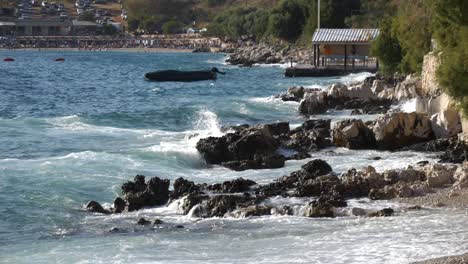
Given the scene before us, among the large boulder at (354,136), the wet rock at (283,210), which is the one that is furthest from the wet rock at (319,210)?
the large boulder at (354,136)

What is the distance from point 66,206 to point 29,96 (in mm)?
46462

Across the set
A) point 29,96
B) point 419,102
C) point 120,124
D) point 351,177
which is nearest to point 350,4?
point 29,96

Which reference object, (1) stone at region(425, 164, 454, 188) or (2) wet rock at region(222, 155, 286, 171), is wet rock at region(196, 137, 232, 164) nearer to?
(2) wet rock at region(222, 155, 286, 171)

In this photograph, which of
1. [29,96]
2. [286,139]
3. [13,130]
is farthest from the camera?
[29,96]

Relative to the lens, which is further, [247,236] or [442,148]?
[442,148]

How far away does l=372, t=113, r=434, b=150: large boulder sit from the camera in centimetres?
3857

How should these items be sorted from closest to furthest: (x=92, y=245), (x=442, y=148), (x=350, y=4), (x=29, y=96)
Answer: (x=92, y=245), (x=442, y=148), (x=29, y=96), (x=350, y=4)

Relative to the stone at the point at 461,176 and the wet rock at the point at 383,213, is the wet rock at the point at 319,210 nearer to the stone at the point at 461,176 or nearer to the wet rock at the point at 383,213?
the wet rock at the point at 383,213

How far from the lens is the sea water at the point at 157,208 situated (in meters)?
23.1

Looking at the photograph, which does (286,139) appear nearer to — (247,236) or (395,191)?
(395,191)

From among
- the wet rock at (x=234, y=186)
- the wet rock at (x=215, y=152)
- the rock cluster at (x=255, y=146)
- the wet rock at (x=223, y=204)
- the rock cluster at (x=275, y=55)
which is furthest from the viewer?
the rock cluster at (x=275, y=55)

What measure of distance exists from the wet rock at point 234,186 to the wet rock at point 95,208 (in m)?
3.56

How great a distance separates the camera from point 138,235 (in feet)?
83.0

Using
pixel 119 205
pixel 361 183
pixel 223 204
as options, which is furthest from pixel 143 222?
pixel 361 183
